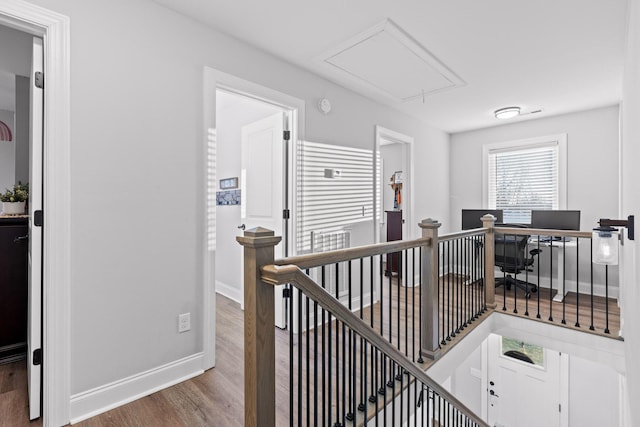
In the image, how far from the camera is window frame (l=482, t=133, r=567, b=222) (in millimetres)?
4379

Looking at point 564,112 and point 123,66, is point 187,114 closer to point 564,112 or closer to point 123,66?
point 123,66

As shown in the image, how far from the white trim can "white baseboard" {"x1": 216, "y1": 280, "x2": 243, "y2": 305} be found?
4.05 meters

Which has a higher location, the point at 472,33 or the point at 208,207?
the point at 472,33

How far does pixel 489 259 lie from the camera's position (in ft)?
11.0

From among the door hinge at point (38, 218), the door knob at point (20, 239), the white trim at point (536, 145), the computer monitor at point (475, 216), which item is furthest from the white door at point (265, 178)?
the white trim at point (536, 145)

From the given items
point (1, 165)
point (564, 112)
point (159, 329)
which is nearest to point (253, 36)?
point (159, 329)

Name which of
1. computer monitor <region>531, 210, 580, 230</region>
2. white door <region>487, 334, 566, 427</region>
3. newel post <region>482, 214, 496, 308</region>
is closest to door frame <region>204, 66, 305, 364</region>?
newel post <region>482, 214, 496, 308</region>

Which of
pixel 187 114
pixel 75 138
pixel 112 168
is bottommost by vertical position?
pixel 112 168

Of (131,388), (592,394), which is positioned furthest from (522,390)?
(131,388)

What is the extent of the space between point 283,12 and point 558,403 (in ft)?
19.2

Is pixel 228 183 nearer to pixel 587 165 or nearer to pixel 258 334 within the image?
pixel 258 334

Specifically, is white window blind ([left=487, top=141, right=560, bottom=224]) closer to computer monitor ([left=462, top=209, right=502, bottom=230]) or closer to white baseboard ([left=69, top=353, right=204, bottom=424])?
computer monitor ([left=462, top=209, right=502, bottom=230])

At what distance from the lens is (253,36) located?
2.40 m

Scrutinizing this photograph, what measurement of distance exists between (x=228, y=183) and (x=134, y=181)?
2123mm
